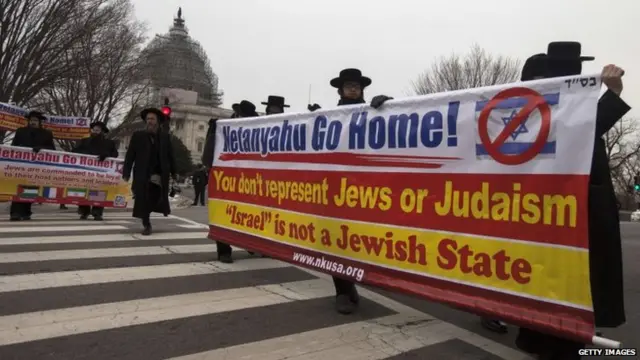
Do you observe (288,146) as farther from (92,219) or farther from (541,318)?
(92,219)

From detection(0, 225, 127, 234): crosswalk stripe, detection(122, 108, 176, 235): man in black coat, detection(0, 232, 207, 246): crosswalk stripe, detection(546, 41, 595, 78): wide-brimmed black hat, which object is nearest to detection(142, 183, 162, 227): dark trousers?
detection(122, 108, 176, 235): man in black coat

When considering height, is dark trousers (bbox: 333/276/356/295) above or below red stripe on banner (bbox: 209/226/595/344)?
below

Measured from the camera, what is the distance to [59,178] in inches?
387

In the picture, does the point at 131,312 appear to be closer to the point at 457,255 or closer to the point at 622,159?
the point at 457,255

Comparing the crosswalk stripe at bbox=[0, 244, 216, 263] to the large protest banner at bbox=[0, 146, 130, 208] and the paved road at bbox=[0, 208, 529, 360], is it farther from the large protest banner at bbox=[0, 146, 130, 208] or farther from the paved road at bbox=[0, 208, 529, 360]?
the large protest banner at bbox=[0, 146, 130, 208]

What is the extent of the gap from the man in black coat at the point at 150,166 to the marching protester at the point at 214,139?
1.55 meters

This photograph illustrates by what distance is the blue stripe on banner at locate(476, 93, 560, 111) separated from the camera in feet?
9.37

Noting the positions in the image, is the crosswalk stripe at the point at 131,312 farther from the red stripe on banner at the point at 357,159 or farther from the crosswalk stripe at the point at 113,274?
the red stripe on banner at the point at 357,159

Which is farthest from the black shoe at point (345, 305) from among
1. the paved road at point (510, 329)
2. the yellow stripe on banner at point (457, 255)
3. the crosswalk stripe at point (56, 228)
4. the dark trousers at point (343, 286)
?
the crosswalk stripe at point (56, 228)

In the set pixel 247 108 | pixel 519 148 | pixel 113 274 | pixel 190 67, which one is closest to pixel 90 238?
pixel 113 274

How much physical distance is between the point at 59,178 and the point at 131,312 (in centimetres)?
711

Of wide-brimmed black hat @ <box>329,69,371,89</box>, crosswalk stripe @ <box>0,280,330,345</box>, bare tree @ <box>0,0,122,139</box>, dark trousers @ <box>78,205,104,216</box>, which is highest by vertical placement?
bare tree @ <box>0,0,122,139</box>

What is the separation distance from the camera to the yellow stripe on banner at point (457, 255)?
274cm

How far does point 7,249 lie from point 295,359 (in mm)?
4380
